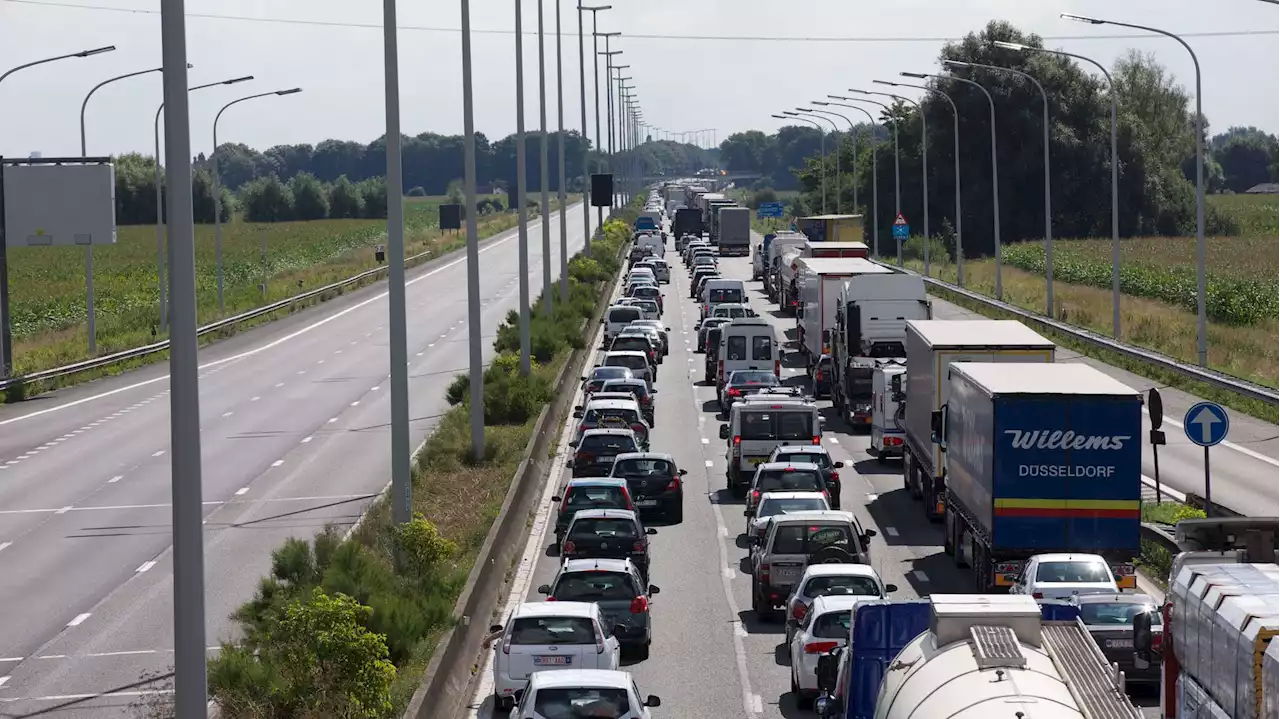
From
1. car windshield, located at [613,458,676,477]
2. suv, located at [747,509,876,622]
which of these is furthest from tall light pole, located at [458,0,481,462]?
suv, located at [747,509,876,622]

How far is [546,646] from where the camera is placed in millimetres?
19500

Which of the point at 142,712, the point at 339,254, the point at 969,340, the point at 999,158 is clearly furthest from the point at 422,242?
the point at 142,712

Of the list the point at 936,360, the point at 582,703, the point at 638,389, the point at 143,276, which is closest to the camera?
the point at 582,703

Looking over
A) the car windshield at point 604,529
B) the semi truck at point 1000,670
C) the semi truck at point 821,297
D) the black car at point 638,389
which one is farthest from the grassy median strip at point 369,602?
the semi truck at point 821,297

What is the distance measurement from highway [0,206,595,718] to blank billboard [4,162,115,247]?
498cm

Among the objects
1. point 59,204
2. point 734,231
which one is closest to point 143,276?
point 734,231

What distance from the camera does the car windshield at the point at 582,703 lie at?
1638 cm

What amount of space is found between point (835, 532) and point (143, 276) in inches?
3656

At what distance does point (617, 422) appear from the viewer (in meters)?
39.9

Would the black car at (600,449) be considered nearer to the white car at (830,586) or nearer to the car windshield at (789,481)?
the car windshield at (789,481)

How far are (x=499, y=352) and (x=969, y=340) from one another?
2892 cm

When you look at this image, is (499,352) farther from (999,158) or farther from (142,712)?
(999,158)

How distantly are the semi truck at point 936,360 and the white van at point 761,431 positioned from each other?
82.0 inches

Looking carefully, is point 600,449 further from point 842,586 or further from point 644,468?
point 842,586
